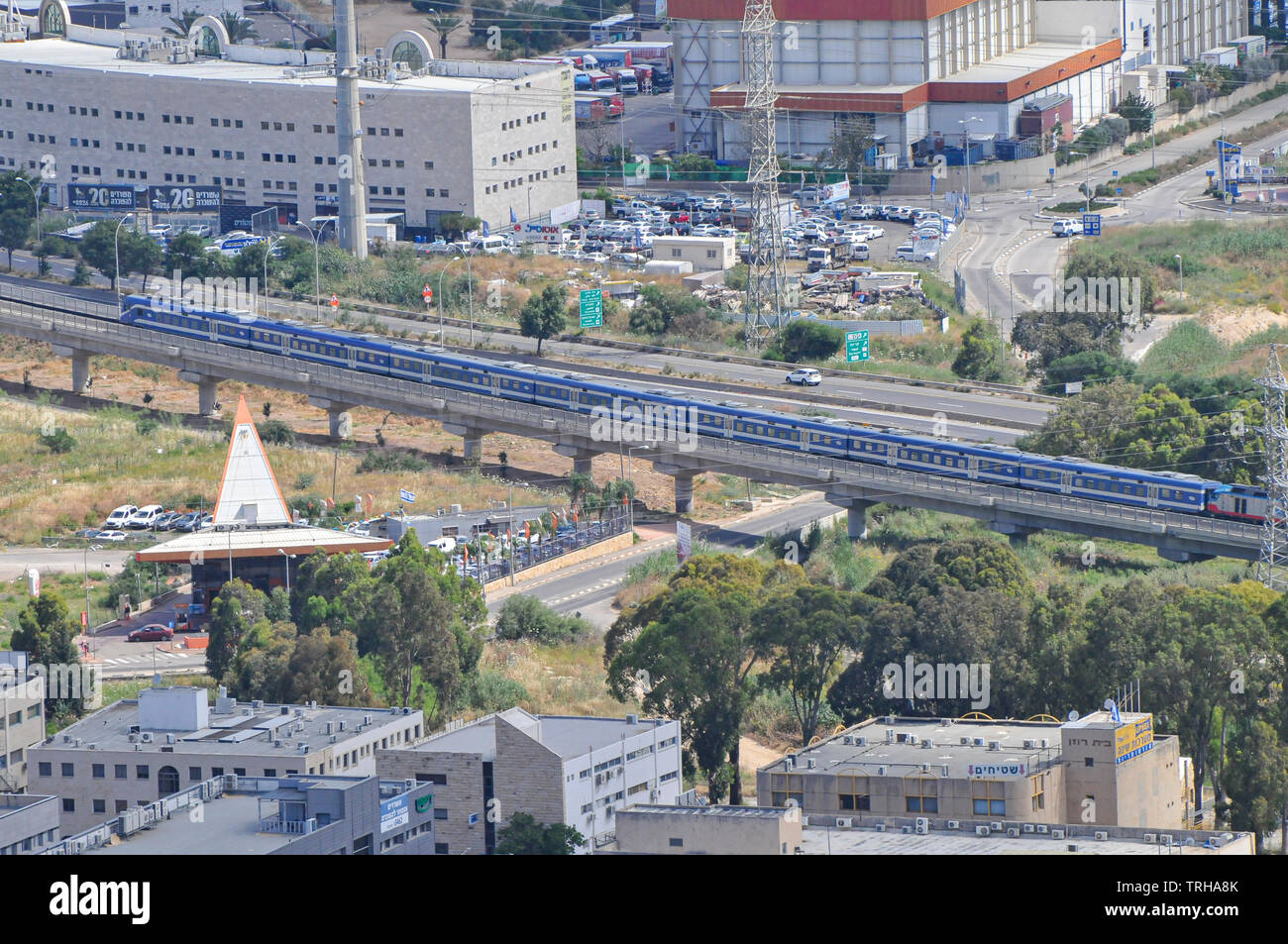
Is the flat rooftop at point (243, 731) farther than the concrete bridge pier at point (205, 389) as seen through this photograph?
No

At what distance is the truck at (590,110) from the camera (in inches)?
5074

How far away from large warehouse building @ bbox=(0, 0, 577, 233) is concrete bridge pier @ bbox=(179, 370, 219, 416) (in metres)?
27.3

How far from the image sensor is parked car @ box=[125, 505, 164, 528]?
67.7 meters

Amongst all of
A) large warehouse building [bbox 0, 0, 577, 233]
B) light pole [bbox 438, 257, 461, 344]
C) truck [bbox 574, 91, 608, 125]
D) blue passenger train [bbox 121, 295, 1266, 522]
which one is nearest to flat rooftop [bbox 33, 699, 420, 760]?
blue passenger train [bbox 121, 295, 1266, 522]

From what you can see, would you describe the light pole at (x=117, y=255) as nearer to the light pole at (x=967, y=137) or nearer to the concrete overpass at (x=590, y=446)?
the concrete overpass at (x=590, y=446)

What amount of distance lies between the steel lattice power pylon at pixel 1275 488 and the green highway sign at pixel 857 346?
28.6 m

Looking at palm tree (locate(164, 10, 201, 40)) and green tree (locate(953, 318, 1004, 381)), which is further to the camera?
palm tree (locate(164, 10, 201, 40))

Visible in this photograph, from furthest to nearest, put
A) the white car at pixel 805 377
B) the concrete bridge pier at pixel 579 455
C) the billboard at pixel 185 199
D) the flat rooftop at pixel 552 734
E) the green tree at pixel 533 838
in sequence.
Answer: the billboard at pixel 185 199 < the white car at pixel 805 377 < the concrete bridge pier at pixel 579 455 < the flat rooftop at pixel 552 734 < the green tree at pixel 533 838

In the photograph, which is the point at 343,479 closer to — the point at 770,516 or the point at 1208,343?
the point at 770,516

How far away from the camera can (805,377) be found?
82.2 metres

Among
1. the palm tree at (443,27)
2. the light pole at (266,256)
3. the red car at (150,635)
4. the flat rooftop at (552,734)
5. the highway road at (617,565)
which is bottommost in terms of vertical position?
the red car at (150,635)

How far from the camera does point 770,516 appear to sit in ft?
228

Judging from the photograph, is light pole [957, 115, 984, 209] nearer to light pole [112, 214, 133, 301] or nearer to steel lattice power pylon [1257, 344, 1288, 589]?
light pole [112, 214, 133, 301]

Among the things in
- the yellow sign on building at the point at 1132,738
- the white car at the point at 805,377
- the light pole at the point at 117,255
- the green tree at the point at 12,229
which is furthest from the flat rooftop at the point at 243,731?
the green tree at the point at 12,229
